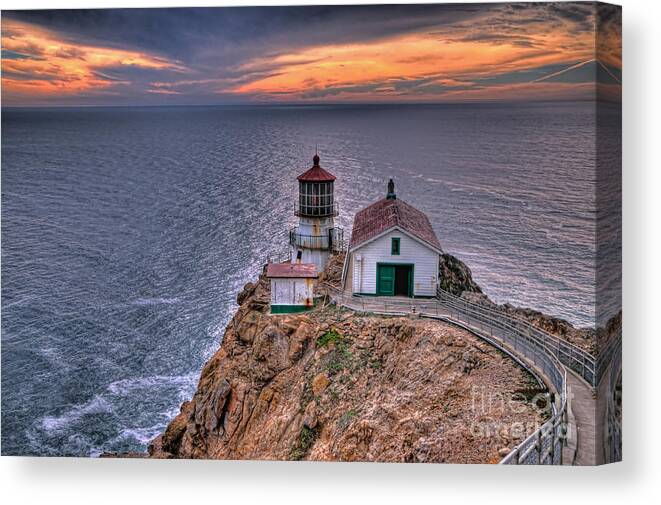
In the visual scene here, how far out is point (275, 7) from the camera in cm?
2039

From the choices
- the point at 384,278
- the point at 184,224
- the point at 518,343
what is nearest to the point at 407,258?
the point at 384,278

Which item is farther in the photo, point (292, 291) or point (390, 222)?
point (292, 291)

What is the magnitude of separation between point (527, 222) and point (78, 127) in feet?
60.2

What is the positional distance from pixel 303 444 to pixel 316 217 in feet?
29.3

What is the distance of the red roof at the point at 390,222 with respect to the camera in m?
22.9

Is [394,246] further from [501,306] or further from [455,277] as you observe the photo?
[501,306]

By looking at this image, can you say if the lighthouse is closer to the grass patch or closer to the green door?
the green door

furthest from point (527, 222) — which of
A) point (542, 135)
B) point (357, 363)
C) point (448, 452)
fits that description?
point (448, 452)

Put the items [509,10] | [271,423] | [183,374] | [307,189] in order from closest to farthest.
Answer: [509,10] → [271,423] → [307,189] → [183,374]

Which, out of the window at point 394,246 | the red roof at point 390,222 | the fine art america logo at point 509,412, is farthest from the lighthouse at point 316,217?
the fine art america logo at point 509,412

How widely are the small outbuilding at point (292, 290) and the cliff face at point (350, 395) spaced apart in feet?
1.18

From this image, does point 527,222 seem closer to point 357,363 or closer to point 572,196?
point 572,196

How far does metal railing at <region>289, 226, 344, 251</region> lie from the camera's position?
26469mm

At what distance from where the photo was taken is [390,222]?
75.2ft
